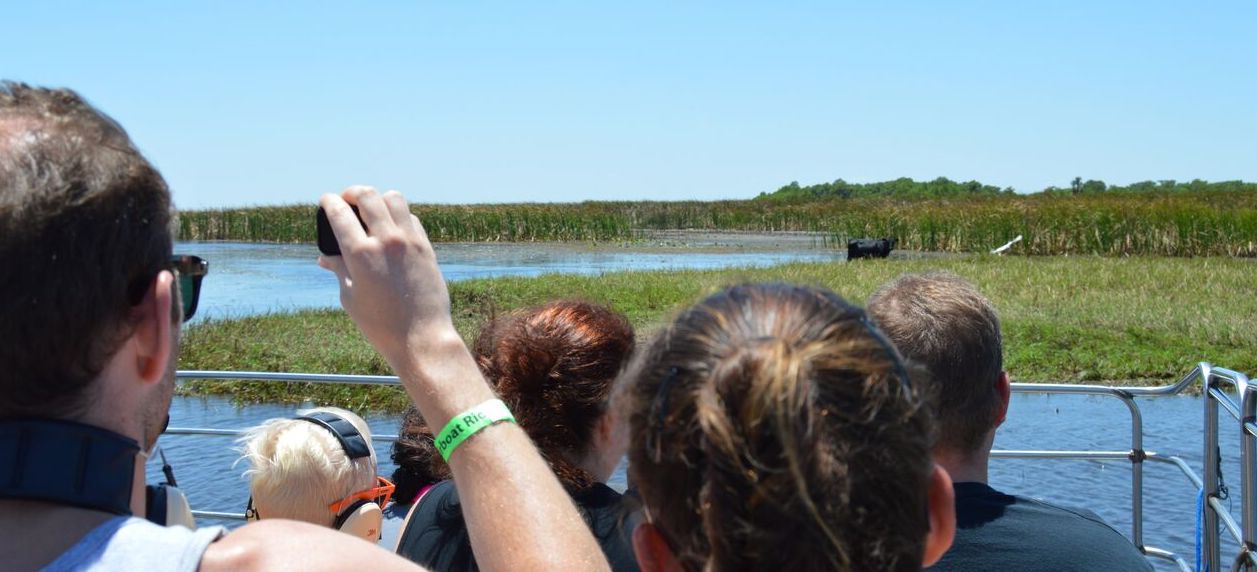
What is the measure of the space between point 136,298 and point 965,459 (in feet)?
5.33

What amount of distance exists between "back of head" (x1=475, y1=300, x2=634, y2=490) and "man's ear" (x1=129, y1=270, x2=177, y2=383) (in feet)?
3.62

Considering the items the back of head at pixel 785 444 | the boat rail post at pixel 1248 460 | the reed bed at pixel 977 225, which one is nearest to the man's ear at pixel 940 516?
the back of head at pixel 785 444

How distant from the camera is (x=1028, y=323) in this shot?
1177cm

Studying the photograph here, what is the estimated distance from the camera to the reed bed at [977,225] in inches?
967

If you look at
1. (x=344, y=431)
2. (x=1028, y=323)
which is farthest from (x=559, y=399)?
(x=1028, y=323)

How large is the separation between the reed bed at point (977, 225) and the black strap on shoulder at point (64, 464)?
2616 cm

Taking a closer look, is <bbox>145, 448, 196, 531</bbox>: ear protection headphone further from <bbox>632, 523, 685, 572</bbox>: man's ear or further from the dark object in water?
the dark object in water

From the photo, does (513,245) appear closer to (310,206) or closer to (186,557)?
(310,206)

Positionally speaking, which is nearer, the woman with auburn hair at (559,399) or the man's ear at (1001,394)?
the woman with auburn hair at (559,399)

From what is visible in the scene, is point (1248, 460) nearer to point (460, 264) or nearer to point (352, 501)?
point (352, 501)

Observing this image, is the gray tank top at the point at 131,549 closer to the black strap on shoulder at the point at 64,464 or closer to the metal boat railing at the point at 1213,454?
the black strap on shoulder at the point at 64,464

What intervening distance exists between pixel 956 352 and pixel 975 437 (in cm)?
17

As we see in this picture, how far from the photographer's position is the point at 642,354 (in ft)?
3.98

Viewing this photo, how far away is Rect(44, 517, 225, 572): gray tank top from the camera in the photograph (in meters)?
1.05
